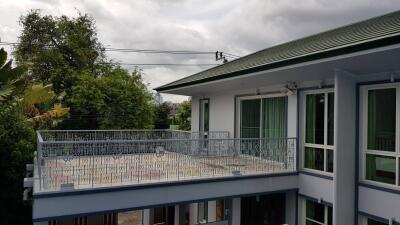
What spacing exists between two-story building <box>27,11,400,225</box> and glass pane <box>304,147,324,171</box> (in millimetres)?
27

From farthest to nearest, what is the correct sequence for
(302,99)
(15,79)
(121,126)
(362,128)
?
(121,126)
(15,79)
(302,99)
(362,128)

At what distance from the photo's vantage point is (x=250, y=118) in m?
12.3

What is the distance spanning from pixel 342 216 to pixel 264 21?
11653 millimetres

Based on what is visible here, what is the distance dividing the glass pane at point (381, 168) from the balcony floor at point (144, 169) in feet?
7.18

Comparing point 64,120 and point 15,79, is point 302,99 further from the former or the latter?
point 64,120

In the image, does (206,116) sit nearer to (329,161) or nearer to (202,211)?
(202,211)

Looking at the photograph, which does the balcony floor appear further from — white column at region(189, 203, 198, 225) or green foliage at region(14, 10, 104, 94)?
green foliage at region(14, 10, 104, 94)

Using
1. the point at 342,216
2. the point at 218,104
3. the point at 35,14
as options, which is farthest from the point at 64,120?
the point at 342,216

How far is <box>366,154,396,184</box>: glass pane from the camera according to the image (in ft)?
24.8

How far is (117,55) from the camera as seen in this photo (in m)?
29.6

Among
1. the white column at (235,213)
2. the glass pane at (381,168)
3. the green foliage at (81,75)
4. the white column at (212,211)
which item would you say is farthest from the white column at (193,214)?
the green foliage at (81,75)

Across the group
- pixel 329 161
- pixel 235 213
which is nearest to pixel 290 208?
pixel 235 213

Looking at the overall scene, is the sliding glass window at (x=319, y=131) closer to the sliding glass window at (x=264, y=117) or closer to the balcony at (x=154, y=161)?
the balcony at (x=154, y=161)

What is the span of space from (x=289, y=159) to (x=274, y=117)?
71.4 inches
